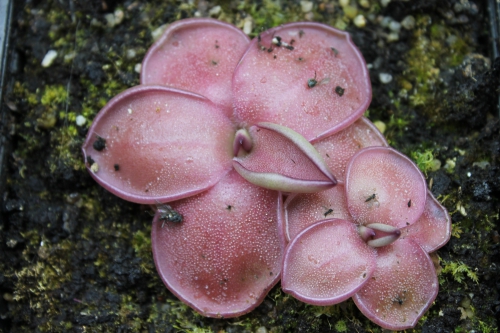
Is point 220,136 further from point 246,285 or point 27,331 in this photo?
point 27,331

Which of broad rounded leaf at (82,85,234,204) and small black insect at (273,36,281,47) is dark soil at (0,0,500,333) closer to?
broad rounded leaf at (82,85,234,204)

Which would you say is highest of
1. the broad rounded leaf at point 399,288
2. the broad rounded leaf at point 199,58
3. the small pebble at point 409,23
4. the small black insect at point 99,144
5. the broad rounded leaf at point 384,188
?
the broad rounded leaf at point 199,58

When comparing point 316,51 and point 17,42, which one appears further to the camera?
point 17,42

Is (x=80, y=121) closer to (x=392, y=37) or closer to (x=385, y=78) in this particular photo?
(x=385, y=78)

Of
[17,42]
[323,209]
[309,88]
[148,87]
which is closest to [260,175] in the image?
[323,209]

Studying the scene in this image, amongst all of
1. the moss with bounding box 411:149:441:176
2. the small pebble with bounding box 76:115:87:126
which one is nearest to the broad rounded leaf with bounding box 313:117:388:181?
the moss with bounding box 411:149:441:176

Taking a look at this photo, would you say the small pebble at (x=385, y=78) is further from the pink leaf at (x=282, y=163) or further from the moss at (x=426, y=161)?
the pink leaf at (x=282, y=163)

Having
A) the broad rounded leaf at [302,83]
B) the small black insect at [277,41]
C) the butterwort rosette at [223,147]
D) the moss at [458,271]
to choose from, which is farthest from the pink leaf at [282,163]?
the moss at [458,271]
